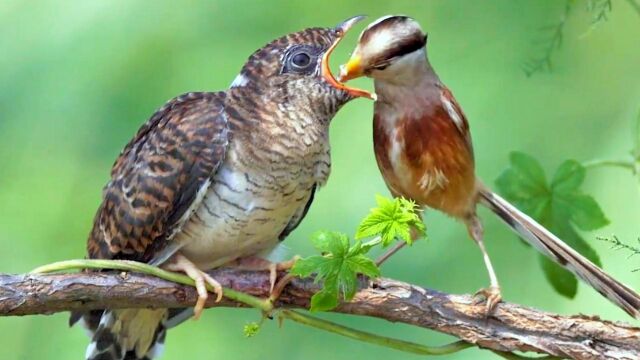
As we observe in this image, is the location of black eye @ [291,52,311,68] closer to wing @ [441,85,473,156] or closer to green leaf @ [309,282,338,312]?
wing @ [441,85,473,156]

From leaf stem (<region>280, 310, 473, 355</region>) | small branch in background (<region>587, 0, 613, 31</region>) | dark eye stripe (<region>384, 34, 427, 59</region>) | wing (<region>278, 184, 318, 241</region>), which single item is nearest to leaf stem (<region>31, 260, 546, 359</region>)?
leaf stem (<region>280, 310, 473, 355</region>)

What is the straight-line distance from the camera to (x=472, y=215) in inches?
53.6

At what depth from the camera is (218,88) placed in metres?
2.02

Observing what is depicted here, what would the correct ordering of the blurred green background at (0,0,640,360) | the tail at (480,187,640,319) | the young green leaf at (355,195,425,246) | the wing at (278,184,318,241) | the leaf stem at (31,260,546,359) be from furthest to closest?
1. the blurred green background at (0,0,640,360)
2. the wing at (278,184,318,241)
3. the tail at (480,187,640,319)
4. the leaf stem at (31,260,546,359)
5. the young green leaf at (355,195,425,246)

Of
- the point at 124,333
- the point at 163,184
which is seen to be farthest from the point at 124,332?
the point at 163,184

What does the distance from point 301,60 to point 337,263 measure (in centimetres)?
35

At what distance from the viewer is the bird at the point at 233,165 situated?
1.31 meters

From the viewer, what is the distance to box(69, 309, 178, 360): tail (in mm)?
1453

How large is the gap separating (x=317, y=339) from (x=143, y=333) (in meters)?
0.62

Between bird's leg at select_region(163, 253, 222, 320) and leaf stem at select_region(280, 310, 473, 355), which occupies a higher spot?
bird's leg at select_region(163, 253, 222, 320)

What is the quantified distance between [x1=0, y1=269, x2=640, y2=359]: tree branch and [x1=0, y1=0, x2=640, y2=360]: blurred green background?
28.9 inches

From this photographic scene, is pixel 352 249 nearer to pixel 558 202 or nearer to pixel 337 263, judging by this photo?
pixel 337 263

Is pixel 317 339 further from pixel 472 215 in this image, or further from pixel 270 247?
pixel 472 215

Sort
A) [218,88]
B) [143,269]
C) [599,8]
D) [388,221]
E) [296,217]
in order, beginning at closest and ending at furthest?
[388,221], [143,269], [296,217], [599,8], [218,88]
